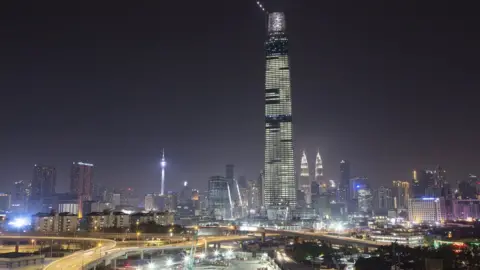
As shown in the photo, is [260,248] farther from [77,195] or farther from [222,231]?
[77,195]

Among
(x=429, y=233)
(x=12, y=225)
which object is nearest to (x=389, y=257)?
(x=429, y=233)

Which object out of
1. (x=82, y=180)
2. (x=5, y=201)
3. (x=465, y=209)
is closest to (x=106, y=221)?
(x=82, y=180)

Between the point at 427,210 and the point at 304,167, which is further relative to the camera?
the point at 304,167

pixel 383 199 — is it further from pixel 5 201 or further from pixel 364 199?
pixel 5 201

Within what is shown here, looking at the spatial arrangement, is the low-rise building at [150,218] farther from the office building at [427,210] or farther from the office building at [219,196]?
the office building at [427,210]

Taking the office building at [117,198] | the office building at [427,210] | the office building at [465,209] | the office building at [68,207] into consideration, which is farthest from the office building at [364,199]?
the office building at [68,207]
